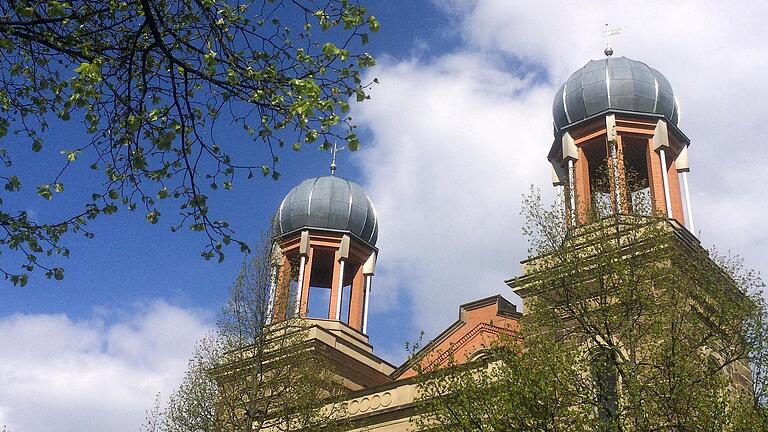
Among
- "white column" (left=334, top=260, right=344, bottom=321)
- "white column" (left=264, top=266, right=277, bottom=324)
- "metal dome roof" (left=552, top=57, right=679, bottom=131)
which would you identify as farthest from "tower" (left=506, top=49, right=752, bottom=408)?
"white column" (left=334, top=260, right=344, bottom=321)

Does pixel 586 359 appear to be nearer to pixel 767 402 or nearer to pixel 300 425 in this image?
pixel 767 402

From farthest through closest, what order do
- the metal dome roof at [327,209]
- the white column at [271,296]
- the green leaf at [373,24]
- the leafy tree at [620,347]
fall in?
the metal dome roof at [327,209]
the white column at [271,296]
the leafy tree at [620,347]
the green leaf at [373,24]

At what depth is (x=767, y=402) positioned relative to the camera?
11523 mm

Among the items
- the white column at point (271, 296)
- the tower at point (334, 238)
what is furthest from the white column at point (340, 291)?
the white column at point (271, 296)

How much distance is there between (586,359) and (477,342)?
9.86m

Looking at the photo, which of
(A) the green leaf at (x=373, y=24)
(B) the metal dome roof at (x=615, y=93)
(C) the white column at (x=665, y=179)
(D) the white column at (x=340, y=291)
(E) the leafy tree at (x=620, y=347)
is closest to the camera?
(A) the green leaf at (x=373, y=24)

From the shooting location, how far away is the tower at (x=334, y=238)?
26500 mm

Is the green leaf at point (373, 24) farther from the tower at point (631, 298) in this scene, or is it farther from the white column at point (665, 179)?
the white column at point (665, 179)

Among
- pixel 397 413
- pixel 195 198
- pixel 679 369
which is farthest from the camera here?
pixel 397 413

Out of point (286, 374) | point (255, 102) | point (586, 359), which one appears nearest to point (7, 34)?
point (255, 102)

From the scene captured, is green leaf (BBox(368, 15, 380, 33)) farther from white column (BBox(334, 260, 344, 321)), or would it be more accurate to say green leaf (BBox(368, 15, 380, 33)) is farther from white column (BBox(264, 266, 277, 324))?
white column (BBox(334, 260, 344, 321))

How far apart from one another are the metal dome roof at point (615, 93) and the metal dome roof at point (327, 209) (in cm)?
787

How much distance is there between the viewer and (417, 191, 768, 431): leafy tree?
1109 centimetres

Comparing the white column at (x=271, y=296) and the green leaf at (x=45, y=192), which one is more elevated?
the white column at (x=271, y=296)
